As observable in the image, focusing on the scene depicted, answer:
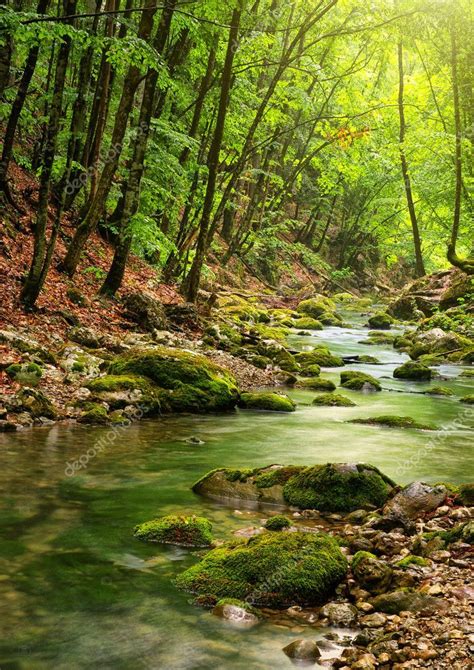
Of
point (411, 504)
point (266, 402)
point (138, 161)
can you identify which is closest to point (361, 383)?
point (266, 402)

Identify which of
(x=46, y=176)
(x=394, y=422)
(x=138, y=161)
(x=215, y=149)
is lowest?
(x=394, y=422)

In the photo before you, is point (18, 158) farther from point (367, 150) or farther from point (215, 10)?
point (367, 150)

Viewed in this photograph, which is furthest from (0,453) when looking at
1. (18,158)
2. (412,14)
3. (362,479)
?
(412,14)

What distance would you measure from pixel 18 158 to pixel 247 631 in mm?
16214

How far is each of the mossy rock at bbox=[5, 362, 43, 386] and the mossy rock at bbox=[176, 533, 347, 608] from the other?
18.9ft

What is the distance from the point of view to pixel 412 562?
514 centimetres

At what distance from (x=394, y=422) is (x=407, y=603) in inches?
294

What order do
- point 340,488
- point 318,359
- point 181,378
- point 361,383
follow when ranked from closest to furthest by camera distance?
point 340,488 < point 181,378 < point 361,383 < point 318,359

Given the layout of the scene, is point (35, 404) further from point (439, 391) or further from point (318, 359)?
point (318, 359)

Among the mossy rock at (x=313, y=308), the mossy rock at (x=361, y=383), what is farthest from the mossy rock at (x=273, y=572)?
the mossy rock at (x=313, y=308)

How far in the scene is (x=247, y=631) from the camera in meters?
4.34

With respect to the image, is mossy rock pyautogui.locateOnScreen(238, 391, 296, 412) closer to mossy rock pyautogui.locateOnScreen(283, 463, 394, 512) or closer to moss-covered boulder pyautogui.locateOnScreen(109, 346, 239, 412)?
moss-covered boulder pyautogui.locateOnScreen(109, 346, 239, 412)

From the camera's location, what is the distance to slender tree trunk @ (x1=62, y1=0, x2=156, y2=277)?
13.9 metres

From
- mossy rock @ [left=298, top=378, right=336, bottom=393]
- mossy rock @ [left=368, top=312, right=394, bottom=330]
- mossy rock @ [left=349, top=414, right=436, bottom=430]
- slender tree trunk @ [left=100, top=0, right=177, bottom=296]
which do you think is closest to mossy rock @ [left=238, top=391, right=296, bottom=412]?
mossy rock @ [left=349, top=414, right=436, bottom=430]
